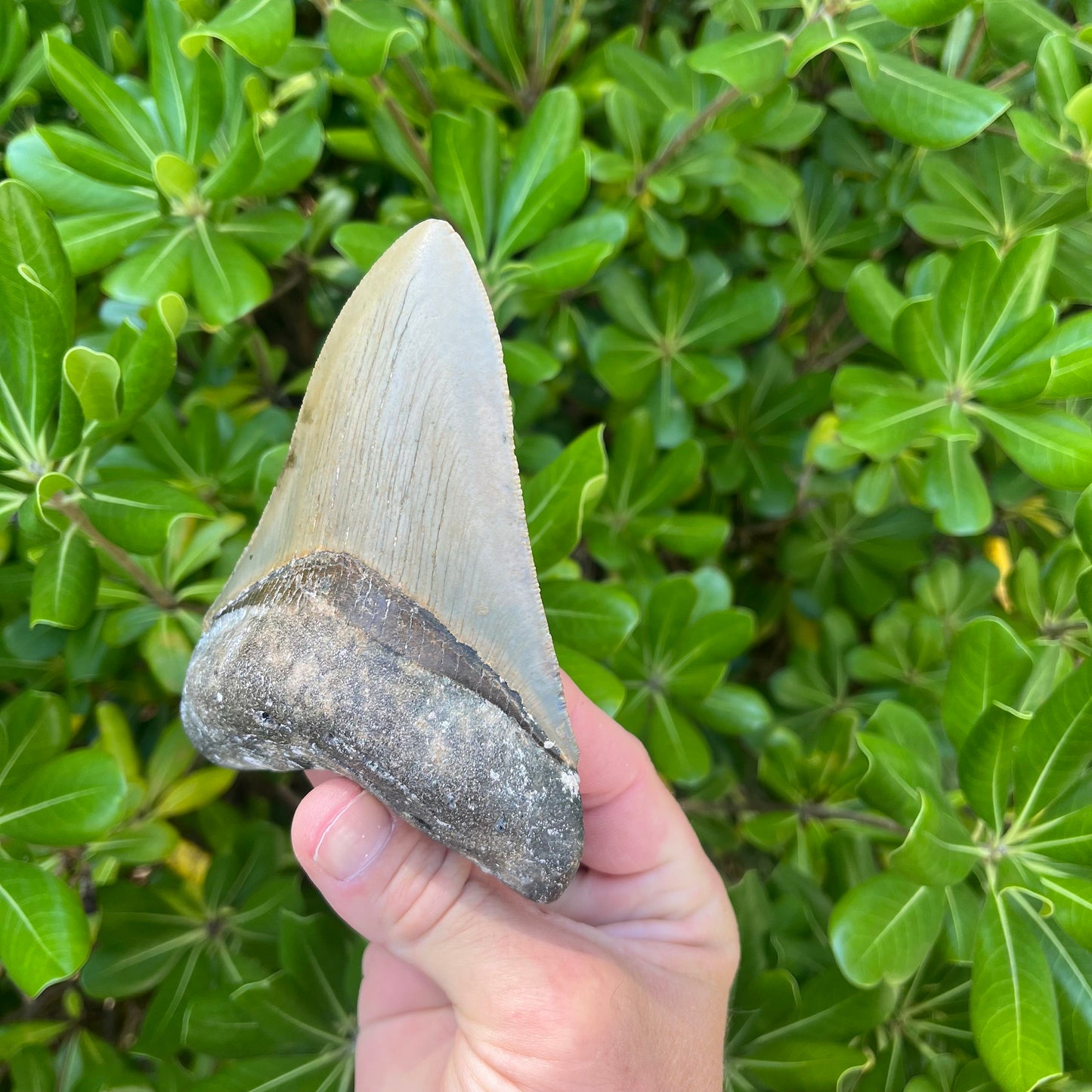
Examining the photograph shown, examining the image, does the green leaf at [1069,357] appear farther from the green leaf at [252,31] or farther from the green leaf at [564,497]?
the green leaf at [252,31]

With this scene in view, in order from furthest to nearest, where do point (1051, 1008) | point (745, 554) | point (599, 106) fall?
point (745, 554) → point (599, 106) → point (1051, 1008)

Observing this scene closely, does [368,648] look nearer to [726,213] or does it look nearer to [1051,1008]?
[1051,1008]

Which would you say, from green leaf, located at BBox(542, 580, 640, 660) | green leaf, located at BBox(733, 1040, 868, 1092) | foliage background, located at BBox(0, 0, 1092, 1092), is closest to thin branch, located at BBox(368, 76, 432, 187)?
foliage background, located at BBox(0, 0, 1092, 1092)

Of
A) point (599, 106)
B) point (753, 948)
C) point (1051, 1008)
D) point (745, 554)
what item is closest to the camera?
point (1051, 1008)

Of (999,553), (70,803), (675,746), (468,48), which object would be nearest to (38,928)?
(70,803)

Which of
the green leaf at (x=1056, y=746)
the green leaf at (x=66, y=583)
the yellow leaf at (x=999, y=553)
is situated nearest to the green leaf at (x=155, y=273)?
the green leaf at (x=66, y=583)

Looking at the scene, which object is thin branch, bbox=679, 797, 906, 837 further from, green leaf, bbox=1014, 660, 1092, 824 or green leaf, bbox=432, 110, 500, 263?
green leaf, bbox=432, 110, 500, 263

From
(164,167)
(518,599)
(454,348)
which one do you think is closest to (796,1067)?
(518,599)
